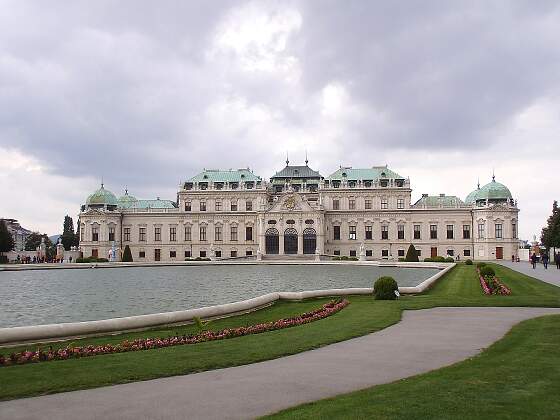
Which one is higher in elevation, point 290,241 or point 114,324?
point 290,241

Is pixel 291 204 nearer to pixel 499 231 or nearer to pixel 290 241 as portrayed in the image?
pixel 290 241

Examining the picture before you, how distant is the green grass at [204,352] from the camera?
998cm

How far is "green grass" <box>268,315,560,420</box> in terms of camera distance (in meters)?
7.42

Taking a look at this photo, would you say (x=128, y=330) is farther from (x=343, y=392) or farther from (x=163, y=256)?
(x=163, y=256)

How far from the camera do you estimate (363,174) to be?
3784 inches

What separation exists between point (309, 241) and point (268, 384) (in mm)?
83461

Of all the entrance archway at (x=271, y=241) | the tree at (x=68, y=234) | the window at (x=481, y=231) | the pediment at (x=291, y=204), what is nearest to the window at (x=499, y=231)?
the window at (x=481, y=231)

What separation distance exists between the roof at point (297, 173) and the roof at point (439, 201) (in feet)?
61.2

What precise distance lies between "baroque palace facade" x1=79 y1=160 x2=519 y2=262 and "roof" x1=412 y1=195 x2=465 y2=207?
0.17 metres

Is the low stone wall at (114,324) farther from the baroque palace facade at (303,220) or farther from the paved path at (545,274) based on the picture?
the baroque palace facade at (303,220)

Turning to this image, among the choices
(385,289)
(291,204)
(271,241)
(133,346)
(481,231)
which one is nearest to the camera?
(133,346)

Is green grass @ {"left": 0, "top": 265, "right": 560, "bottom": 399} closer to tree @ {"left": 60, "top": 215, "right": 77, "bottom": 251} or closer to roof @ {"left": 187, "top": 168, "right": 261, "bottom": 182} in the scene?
roof @ {"left": 187, "top": 168, "right": 261, "bottom": 182}

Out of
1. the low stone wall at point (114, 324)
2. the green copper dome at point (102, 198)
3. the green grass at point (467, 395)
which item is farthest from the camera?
the green copper dome at point (102, 198)

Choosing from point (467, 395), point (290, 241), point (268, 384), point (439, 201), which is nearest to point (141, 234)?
point (290, 241)
